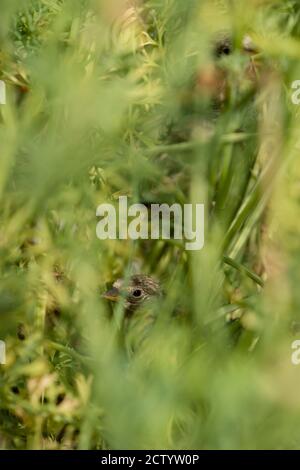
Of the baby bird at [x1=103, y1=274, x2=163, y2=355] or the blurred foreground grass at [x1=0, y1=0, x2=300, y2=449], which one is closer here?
the blurred foreground grass at [x1=0, y1=0, x2=300, y2=449]

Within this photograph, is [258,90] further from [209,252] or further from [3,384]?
[3,384]

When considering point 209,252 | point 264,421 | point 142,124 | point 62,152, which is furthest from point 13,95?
point 264,421

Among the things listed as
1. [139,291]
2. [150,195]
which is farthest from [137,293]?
[150,195]

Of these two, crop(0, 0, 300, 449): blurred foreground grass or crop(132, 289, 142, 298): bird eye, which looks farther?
crop(132, 289, 142, 298): bird eye

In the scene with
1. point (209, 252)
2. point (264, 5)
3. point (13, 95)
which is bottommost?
point (209, 252)

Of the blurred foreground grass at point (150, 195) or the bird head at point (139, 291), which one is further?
the bird head at point (139, 291)

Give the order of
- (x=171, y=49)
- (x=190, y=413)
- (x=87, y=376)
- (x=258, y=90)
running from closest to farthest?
(x=190, y=413) < (x=87, y=376) < (x=171, y=49) < (x=258, y=90)

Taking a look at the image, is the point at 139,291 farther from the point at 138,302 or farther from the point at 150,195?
the point at 150,195

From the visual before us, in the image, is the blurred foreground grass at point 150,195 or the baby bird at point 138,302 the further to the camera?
the baby bird at point 138,302
